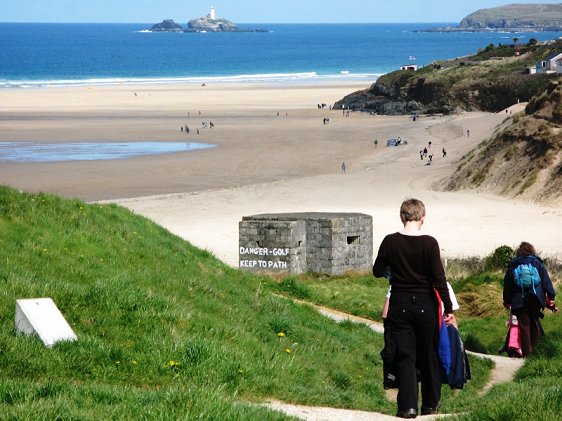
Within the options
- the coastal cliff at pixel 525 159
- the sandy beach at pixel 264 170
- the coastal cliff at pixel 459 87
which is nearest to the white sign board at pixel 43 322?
the sandy beach at pixel 264 170

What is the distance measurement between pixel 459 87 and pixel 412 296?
75.0 metres

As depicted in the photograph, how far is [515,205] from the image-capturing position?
1377 inches

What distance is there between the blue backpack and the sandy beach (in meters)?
11.8

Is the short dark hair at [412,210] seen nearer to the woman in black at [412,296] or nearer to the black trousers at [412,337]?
the woman in black at [412,296]

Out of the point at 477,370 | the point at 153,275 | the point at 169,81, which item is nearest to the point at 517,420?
the point at 477,370

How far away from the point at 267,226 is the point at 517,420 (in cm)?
1269

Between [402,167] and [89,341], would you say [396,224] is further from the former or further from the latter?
[89,341]

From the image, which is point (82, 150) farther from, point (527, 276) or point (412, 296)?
point (412, 296)

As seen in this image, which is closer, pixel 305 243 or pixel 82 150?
pixel 305 243

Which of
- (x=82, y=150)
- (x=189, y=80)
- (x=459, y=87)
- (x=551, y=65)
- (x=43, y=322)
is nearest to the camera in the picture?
(x=43, y=322)

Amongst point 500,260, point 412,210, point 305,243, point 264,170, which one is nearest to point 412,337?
point 412,210

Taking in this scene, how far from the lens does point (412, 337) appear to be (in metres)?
7.57

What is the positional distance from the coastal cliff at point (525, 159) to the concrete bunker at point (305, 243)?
16743 mm

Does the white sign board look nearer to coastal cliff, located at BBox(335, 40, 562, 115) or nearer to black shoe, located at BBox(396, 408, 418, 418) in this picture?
black shoe, located at BBox(396, 408, 418, 418)
